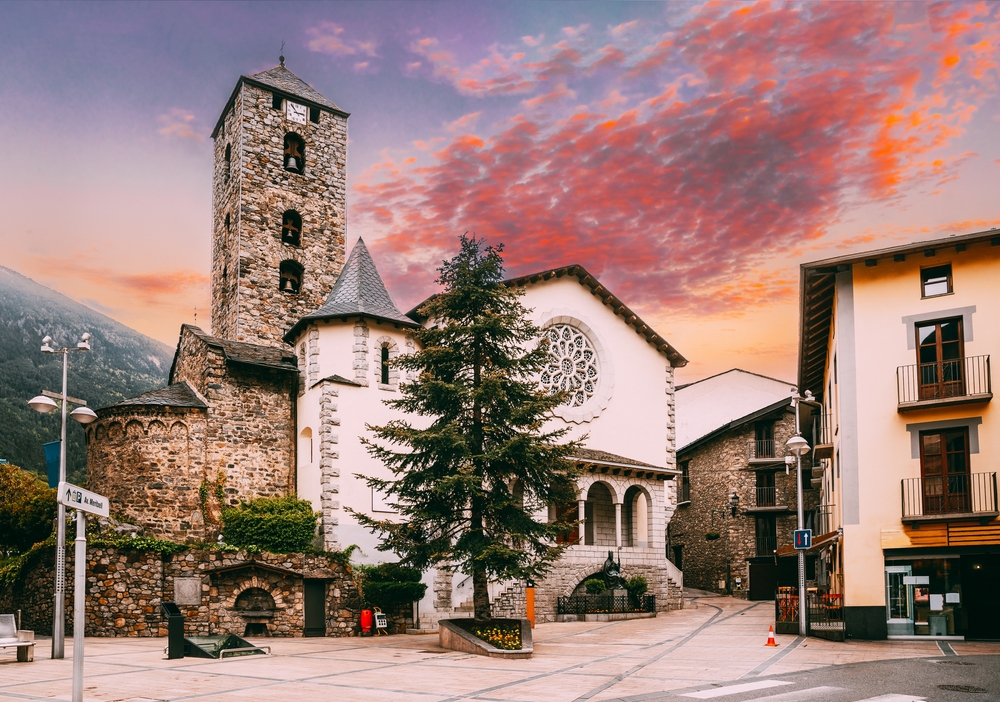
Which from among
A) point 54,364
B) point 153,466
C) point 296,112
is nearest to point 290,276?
point 296,112

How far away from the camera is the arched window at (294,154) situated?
1577 inches

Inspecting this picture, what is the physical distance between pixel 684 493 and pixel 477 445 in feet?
91.7

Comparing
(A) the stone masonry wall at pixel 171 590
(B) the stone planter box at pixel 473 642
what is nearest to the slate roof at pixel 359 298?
(A) the stone masonry wall at pixel 171 590

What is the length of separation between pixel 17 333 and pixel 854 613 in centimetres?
8162

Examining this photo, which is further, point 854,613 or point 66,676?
point 854,613

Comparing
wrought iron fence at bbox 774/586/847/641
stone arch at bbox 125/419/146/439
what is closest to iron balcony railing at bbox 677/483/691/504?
wrought iron fence at bbox 774/586/847/641

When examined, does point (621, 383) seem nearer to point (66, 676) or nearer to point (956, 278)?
point (956, 278)

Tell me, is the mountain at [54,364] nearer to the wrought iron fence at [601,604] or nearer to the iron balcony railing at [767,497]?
the wrought iron fence at [601,604]

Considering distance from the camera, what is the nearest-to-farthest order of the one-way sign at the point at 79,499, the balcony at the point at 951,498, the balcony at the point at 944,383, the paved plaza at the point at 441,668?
the one-way sign at the point at 79,499 < the paved plaza at the point at 441,668 < the balcony at the point at 951,498 < the balcony at the point at 944,383

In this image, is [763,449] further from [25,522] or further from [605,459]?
[25,522]

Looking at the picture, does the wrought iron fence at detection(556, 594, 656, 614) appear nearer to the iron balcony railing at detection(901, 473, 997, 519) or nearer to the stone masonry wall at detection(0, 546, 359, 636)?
the stone masonry wall at detection(0, 546, 359, 636)

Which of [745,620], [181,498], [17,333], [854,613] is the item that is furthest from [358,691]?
[17,333]

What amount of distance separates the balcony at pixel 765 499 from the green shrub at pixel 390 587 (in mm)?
21299

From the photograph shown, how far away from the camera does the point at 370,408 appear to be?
103ft
